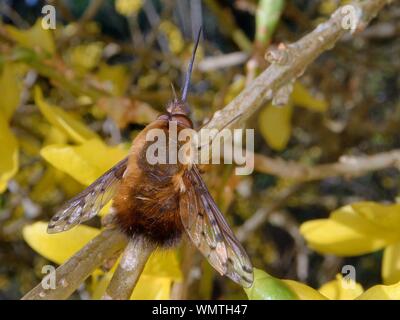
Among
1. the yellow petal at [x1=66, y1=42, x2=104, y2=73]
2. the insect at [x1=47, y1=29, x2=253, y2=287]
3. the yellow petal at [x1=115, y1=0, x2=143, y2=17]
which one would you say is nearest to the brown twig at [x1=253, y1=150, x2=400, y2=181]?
the insect at [x1=47, y1=29, x2=253, y2=287]

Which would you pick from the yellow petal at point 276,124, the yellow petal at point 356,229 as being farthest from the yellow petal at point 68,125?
the yellow petal at point 276,124

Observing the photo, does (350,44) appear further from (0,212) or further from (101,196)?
(101,196)

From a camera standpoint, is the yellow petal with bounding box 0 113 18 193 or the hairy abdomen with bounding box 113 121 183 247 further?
the yellow petal with bounding box 0 113 18 193

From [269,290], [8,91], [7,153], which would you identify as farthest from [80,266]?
[8,91]

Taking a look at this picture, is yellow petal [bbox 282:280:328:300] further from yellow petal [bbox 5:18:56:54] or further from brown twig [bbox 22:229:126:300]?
yellow petal [bbox 5:18:56:54]

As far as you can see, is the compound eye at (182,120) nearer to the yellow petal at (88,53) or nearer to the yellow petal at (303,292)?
the yellow petal at (303,292)

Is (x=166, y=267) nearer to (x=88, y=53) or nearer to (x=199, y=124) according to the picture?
(x=199, y=124)
